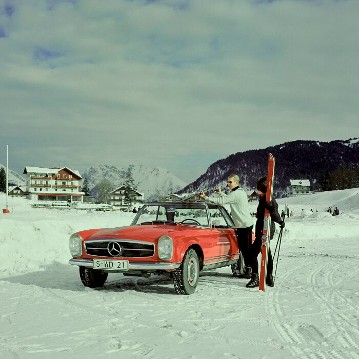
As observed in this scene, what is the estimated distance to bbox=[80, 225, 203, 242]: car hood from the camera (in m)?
7.01

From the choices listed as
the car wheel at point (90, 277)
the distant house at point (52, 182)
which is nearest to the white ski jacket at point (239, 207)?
the car wheel at point (90, 277)

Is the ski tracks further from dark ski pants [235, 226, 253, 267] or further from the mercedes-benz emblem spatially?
the mercedes-benz emblem

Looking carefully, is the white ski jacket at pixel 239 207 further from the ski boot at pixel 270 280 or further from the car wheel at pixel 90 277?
the car wheel at pixel 90 277

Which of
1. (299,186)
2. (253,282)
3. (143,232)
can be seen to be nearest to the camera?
(143,232)

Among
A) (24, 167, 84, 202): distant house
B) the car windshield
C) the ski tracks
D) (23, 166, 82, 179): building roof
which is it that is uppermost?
(23, 166, 82, 179): building roof

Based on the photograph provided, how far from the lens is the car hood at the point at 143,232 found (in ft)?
23.0

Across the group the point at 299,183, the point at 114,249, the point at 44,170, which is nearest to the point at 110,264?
the point at 114,249

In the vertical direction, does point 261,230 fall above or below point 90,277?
above

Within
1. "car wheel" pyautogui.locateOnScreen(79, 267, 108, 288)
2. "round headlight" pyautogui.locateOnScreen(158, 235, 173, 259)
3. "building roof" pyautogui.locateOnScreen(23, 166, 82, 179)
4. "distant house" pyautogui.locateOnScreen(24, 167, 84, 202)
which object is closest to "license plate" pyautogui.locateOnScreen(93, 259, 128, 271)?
"round headlight" pyautogui.locateOnScreen(158, 235, 173, 259)

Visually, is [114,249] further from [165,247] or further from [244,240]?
[244,240]

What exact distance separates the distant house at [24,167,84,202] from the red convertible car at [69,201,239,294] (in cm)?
10085

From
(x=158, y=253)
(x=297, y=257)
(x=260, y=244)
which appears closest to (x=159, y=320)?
(x=158, y=253)

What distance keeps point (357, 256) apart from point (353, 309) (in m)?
7.98

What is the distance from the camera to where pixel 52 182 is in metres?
109
